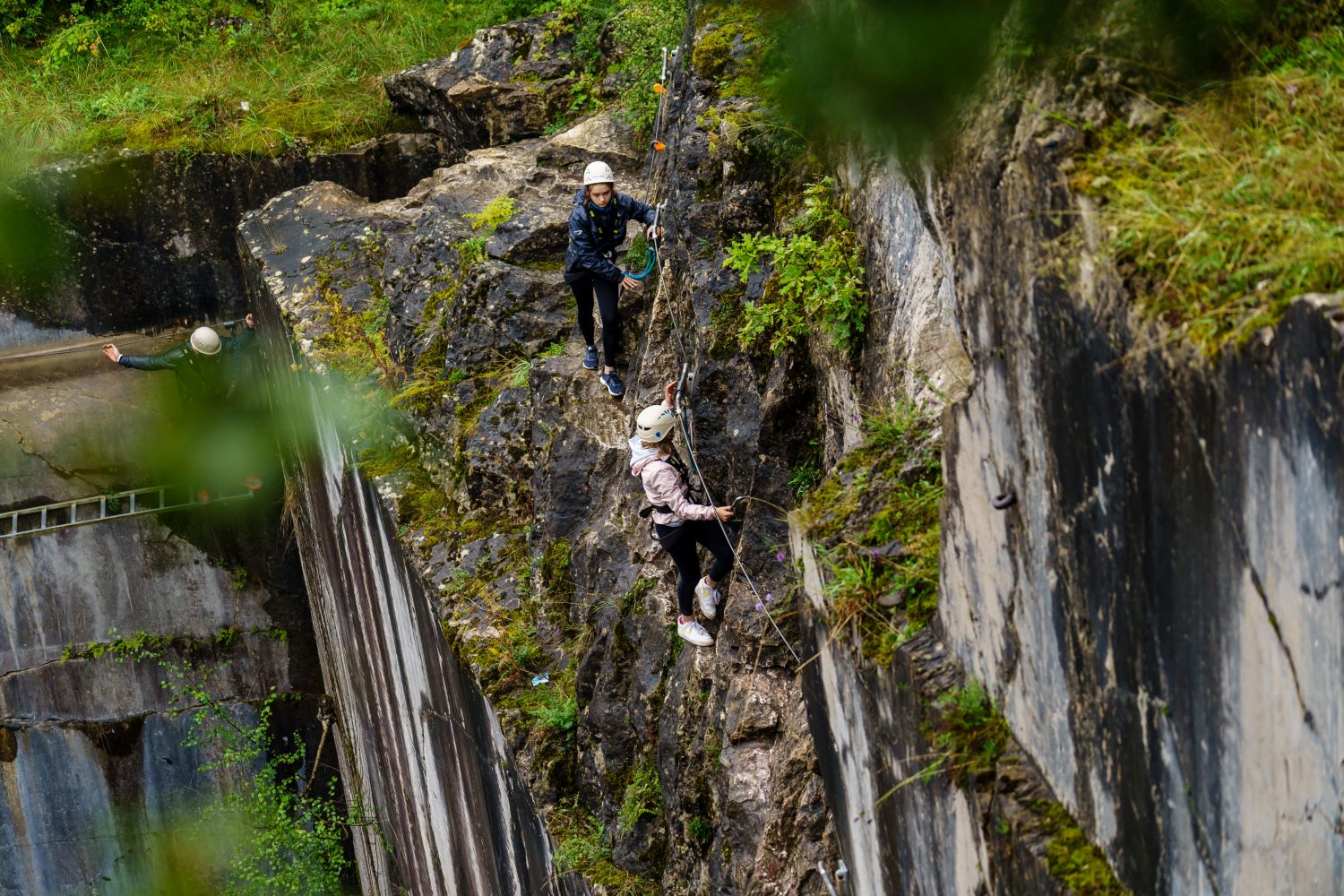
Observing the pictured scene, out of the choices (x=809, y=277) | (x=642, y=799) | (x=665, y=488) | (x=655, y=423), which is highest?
(x=809, y=277)

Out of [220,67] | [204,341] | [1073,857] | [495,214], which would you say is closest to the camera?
[1073,857]

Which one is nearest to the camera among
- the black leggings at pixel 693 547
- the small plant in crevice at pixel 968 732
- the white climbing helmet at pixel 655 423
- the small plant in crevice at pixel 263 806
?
the small plant in crevice at pixel 968 732

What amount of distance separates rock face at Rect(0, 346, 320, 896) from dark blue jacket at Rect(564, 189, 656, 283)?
677cm

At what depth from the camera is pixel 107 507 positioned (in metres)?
12.7

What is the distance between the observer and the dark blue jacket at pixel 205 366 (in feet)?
37.8

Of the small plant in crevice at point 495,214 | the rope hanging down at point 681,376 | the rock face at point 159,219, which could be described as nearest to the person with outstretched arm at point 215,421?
the rock face at point 159,219

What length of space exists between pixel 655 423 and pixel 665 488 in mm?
284

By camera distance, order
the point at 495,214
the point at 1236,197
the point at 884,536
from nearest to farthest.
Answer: the point at 1236,197
the point at 884,536
the point at 495,214

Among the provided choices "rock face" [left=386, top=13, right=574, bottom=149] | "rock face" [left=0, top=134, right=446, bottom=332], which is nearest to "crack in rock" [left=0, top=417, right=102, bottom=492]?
"rock face" [left=0, top=134, right=446, bottom=332]

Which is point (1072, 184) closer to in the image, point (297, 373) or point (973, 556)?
point (973, 556)

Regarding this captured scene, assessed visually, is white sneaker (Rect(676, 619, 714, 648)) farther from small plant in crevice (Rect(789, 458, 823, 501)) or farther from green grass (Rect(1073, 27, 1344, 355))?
green grass (Rect(1073, 27, 1344, 355))

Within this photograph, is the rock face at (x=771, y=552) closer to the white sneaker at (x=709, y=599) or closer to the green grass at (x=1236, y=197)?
the green grass at (x=1236, y=197)

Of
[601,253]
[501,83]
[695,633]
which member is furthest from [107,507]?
[695,633]

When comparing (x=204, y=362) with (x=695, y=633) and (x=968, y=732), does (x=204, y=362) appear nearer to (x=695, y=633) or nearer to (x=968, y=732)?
(x=695, y=633)
